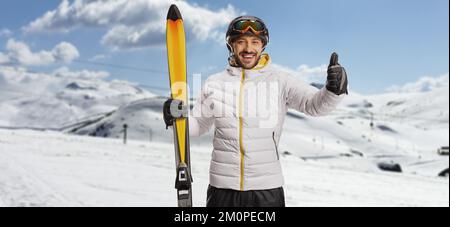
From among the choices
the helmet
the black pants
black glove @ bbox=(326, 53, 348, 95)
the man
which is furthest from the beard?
the black pants

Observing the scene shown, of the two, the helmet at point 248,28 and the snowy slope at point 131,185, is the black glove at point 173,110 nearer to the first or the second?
the helmet at point 248,28

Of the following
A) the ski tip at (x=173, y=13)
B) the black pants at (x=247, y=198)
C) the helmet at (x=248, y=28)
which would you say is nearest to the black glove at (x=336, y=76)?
the helmet at (x=248, y=28)

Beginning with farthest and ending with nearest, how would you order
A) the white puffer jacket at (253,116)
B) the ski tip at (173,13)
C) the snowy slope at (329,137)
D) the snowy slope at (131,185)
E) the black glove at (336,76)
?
the snowy slope at (329,137)
the snowy slope at (131,185)
the ski tip at (173,13)
the white puffer jacket at (253,116)
the black glove at (336,76)

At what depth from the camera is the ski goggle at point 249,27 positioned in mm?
3064

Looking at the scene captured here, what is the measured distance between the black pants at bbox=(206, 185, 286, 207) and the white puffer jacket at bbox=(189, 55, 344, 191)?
4 centimetres

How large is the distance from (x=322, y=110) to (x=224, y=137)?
718 millimetres

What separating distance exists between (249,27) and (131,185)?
680cm

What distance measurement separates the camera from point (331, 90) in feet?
9.29

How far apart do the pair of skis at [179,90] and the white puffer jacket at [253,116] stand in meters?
0.20

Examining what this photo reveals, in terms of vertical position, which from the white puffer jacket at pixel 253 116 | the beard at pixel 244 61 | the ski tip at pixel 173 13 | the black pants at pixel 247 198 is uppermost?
the ski tip at pixel 173 13

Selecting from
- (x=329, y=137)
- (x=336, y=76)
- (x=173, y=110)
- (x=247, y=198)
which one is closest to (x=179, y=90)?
(x=173, y=110)

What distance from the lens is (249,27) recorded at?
121 inches
